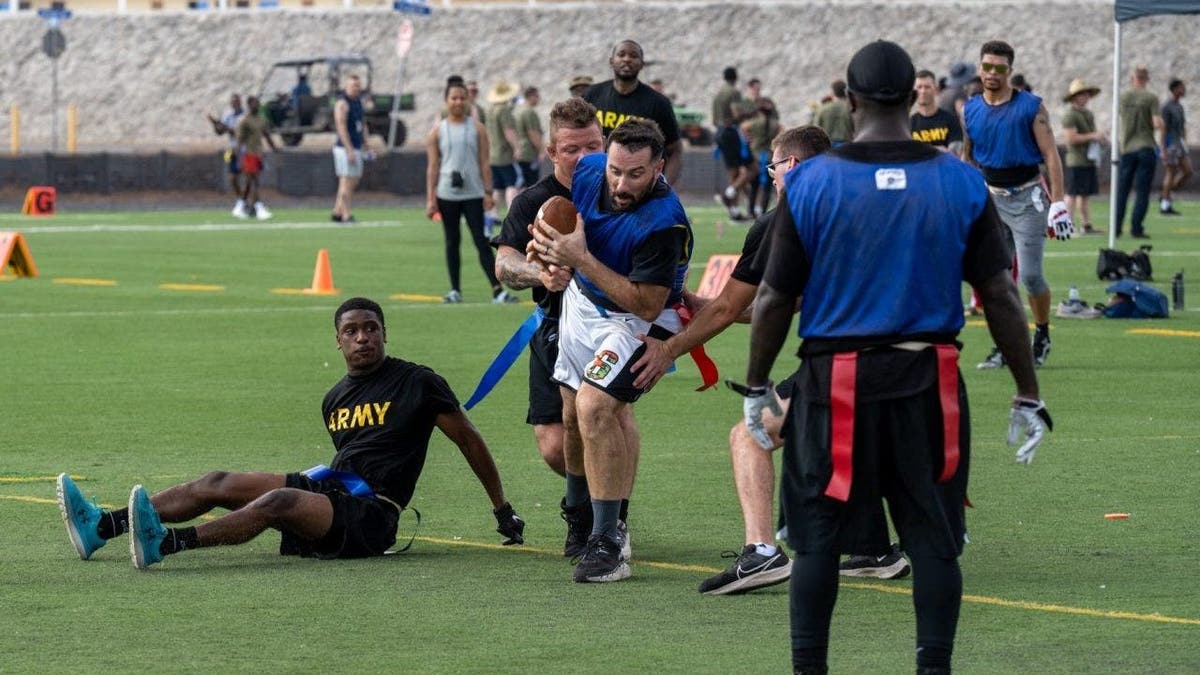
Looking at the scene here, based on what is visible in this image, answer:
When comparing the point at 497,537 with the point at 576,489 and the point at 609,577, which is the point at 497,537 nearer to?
the point at 576,489

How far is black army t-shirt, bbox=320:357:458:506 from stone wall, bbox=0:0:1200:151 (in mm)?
51025

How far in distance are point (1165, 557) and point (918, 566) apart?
2.95 meters

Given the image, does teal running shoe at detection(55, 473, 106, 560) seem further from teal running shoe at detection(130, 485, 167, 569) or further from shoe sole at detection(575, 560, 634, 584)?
shoe sole at detection(575, 560, 634, 584)

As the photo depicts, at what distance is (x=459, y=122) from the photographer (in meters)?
22.7

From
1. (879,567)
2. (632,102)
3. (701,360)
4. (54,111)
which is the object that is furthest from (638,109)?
(54,111)

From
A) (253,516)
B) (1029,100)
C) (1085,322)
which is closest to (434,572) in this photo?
(253,516)

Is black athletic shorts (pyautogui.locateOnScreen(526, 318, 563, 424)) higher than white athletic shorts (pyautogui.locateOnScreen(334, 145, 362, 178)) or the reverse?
higher

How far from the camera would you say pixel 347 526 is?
9297 millimetres

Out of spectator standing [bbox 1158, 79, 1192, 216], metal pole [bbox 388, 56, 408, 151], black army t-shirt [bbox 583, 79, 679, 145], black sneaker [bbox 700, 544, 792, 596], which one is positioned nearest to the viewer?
black sneaker [bbox 700, 544, 792, 596]

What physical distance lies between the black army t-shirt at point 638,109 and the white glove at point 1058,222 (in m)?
2.84

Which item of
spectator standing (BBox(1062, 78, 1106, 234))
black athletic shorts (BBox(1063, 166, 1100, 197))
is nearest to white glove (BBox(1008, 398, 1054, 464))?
spectator standing (BBox(1062, 78, 1106, 234))

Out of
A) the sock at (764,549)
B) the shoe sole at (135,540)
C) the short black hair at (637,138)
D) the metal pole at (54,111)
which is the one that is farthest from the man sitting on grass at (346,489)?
the metal pole at (54,111)

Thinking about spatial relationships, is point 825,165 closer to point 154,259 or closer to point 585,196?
point 585,196

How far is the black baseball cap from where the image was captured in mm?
6594
